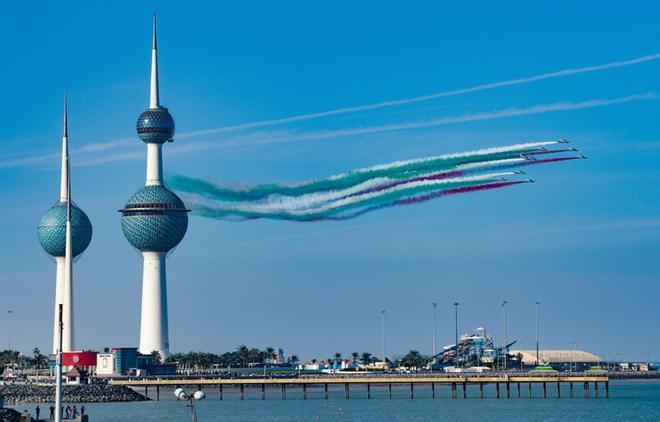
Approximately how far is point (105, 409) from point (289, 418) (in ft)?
140

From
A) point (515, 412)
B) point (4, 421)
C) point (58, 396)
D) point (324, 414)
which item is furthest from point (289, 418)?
point (58, 396)

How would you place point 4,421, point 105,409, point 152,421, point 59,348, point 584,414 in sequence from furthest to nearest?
point 105,409, point 584,414, point 152,421, point 4,421, point 59,348

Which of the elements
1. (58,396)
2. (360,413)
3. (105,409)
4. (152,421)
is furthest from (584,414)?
(58,396)

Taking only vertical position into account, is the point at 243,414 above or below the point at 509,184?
below

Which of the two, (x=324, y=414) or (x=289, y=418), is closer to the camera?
(x=289, y=418)

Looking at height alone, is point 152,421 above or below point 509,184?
below

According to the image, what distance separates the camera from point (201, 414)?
178500 mm

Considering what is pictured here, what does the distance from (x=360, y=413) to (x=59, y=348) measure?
93.7 metres

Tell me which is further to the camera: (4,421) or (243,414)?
(243,414)

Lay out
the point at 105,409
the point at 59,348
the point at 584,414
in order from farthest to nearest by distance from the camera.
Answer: the point at 105,409 → the point at 584,414 → the point at 59,348

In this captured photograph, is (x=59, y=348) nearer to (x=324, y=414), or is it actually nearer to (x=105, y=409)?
(x=324, y=414)

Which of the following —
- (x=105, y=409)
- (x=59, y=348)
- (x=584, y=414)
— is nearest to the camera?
(x=59, y=348)

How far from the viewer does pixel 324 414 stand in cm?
17700

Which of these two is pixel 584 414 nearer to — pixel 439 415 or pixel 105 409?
pixel 439 415
